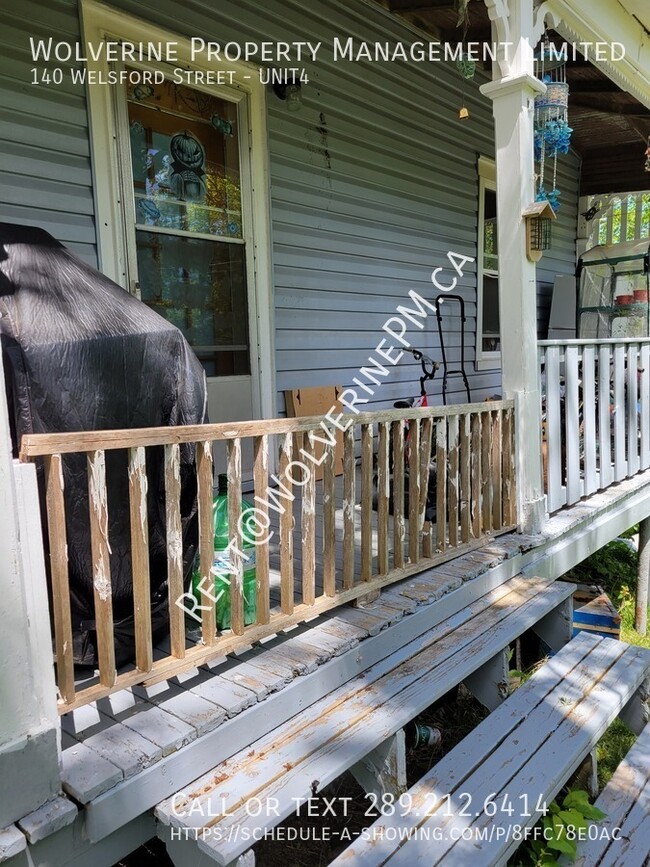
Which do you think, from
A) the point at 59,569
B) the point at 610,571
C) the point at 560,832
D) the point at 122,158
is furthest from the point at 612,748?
the point at 122,158

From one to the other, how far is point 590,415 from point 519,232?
1.20m

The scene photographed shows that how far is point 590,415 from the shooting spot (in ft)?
11.9

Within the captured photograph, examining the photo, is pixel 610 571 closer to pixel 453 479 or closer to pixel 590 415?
pixel 590 415

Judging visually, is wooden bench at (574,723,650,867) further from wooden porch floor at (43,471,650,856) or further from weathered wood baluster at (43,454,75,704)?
weathered wood baluster at (43,454,75,704)

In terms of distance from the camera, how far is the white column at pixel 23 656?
129cm

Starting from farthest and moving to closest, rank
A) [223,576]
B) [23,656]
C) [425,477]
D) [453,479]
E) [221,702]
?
[453,479]
[425,477]
[223,576]
[221,702]
[23,656]

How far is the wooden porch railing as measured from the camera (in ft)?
4.87

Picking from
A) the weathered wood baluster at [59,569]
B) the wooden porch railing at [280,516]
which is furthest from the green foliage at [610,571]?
the weathered wood baluster at [59,569]

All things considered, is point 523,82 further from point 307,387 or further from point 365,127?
point 307,387

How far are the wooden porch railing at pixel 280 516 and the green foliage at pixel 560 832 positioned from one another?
92 cm

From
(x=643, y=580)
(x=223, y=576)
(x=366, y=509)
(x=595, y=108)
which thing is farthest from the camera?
(x=595, y=108)

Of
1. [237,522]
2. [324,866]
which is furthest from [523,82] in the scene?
[324,866]

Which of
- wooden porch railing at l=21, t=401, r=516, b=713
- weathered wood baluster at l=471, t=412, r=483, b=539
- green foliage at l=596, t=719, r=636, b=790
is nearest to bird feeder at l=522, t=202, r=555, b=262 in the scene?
wooden porch railing at l=21, t=401, r=516, b=713

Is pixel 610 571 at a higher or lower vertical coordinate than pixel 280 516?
lower
